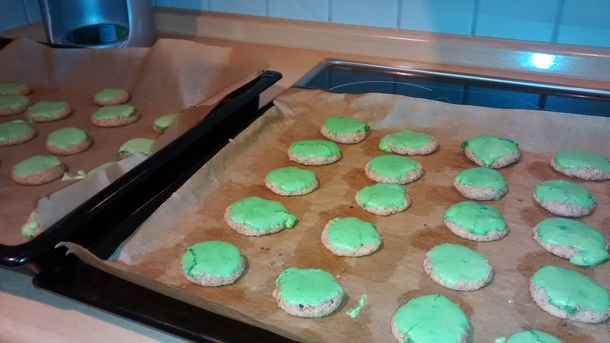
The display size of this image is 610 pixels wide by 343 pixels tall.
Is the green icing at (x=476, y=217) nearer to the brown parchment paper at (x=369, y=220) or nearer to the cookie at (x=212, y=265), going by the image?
the brown parchment paper at (x=369, y=220)

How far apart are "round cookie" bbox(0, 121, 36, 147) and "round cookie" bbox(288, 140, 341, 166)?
0.68 metres

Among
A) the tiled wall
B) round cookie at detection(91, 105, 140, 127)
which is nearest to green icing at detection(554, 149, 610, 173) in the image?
the tiled wall

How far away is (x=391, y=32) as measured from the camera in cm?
149

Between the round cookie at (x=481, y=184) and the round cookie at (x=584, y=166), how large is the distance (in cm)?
13

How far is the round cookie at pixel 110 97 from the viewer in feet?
4.67

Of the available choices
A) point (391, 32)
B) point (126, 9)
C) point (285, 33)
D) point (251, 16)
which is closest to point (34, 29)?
point (126, 9)

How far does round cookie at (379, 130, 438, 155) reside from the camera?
1.14 meters

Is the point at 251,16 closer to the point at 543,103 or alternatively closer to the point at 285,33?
the point at 285,33

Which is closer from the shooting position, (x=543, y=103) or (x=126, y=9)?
(x=543, y=103)

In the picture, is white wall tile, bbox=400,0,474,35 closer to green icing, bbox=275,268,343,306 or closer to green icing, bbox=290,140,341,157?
green icing, bbox=290,140,341,157

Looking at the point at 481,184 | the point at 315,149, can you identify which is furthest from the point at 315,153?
the point at 481,184

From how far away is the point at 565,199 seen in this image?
38.0 inches

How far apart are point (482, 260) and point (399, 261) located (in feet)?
0.43

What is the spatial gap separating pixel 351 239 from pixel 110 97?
871 mm
